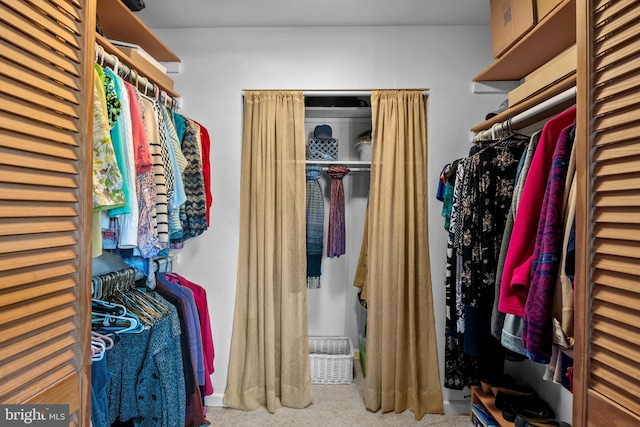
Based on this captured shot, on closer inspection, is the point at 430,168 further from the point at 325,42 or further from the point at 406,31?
the point at 325,42

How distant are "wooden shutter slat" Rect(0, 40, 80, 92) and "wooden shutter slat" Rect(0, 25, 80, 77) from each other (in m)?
0.01

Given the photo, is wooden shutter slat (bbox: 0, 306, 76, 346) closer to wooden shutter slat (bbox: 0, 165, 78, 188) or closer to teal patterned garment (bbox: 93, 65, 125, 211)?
wooden shutter slat (bbox: 0, 165, 78, 188)

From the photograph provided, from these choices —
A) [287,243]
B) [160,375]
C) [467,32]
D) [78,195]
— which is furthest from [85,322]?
[467,32]

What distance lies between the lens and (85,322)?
917 mm

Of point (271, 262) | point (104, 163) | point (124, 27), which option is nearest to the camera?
point (104, 163)

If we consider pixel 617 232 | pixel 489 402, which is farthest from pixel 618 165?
pixel 489 402

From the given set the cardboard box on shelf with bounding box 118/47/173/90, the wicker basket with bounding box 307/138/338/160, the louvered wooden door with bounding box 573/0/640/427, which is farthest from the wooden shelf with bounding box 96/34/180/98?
the louvered wooden door with bounding box 573/0/640/427

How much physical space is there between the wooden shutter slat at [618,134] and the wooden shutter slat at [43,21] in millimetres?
1316

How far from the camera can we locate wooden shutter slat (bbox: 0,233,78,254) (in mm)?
743

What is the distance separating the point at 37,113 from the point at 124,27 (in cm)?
131

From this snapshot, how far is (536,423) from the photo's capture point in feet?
5.61

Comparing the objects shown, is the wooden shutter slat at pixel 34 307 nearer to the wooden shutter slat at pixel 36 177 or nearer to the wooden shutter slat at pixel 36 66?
the wooden shutter slat at pixel 36 177

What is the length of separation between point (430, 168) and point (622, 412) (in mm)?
1728

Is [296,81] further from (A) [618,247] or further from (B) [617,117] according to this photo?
(A) [618,247]
